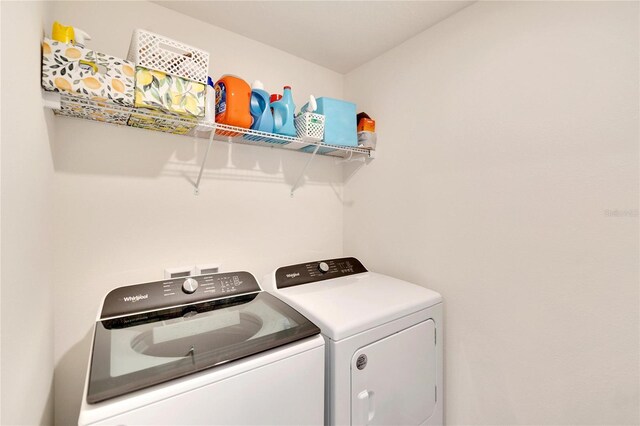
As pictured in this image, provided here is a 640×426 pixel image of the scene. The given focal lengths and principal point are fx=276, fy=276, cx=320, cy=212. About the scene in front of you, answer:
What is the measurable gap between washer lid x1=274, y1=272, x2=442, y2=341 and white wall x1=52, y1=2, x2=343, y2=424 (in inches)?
20.5

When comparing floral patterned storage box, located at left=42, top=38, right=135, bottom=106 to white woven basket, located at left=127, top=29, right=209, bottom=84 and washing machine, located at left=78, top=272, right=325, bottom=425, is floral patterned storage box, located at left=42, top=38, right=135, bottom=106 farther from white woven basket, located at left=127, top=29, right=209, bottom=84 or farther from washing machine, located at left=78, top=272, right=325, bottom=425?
washing machine, located at left=78, top=272, right=325, bottom=425

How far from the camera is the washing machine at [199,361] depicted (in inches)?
31.1

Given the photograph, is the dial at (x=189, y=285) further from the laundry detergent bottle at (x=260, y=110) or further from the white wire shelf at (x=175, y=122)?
the laundry detergent bottle at (x=260, y=110)

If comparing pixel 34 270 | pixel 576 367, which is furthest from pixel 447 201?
pixel 34 270

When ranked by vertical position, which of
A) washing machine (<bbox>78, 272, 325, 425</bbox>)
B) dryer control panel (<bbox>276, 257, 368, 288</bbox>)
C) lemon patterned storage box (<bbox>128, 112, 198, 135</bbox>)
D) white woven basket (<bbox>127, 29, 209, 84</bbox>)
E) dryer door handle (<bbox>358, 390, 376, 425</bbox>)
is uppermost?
white woven basket (<bbox>127, 29, 209, 84</bbox>)

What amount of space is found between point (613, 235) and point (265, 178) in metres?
1.86

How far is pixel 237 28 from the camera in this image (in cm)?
181

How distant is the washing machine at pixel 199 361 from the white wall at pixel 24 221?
0.56ft

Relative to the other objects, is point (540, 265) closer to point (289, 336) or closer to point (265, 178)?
point (289, 336)

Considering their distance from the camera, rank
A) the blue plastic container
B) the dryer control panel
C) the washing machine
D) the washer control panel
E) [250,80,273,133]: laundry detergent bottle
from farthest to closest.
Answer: the blue plastic container < the dryer control panel < [250,80,273,133]: laundry detergent bottle < the washer control panel < the washing machine

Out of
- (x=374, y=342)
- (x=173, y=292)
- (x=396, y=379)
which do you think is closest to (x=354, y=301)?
(x=374, y=342)

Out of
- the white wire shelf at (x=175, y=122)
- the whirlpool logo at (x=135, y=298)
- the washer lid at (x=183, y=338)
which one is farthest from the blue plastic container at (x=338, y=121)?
the whirlpool logo at (x=135, y=298)

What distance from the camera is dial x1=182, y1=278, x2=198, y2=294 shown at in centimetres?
140

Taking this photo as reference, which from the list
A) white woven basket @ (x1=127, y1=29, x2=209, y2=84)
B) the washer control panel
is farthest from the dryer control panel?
white woven basket @ (x1=127, y1=29, x2=209, y2=84)
